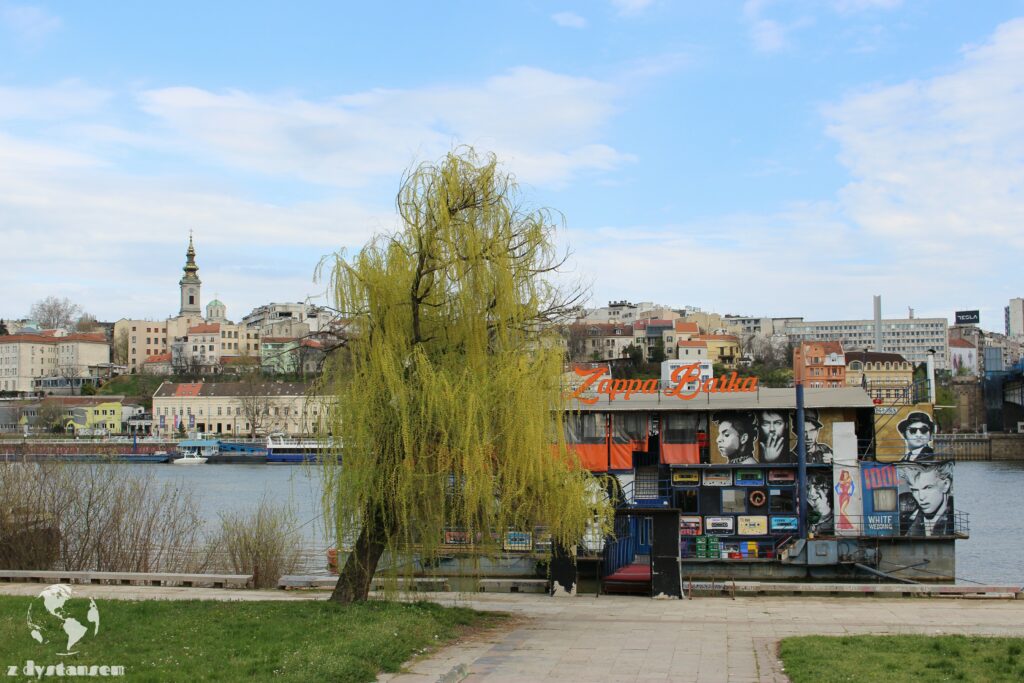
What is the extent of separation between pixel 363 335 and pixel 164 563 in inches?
634

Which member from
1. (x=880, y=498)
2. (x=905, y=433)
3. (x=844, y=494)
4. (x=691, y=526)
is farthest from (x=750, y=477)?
(x=905, y=433)

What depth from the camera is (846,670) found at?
619 inches

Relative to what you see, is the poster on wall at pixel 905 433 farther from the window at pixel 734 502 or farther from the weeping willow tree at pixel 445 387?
the weeping willow tree at pixel 445 387

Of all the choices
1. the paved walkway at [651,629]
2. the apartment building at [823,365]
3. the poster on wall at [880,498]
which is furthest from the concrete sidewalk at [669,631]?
the apartment building at [823,365]

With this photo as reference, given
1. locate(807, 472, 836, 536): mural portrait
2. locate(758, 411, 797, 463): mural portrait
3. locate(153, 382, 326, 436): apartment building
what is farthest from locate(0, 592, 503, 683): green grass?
locate(153, 382, 326, 436): apartment building

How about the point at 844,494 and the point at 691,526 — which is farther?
the point at 691,526

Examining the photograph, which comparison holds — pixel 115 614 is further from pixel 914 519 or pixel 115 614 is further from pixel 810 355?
pixel 810 355

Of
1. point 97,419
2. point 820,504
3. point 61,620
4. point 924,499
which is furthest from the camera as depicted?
point 97,419

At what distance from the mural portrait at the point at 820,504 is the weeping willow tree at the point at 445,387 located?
12.6m

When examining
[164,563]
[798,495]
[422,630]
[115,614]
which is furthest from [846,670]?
[164,563]

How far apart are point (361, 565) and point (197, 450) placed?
11797 centimetres

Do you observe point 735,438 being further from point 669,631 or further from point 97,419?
point 97,419

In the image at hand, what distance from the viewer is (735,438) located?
3259 cm

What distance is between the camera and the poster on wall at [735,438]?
32562mm
